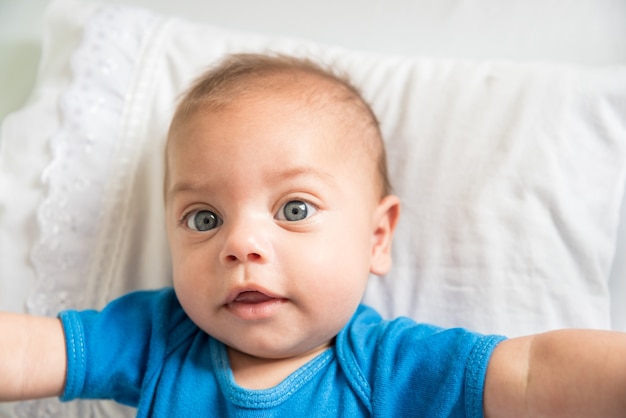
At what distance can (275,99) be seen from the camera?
2.88ft

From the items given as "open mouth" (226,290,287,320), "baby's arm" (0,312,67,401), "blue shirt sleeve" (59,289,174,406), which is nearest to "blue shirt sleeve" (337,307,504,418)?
"open mouth" (226,290,287,320)

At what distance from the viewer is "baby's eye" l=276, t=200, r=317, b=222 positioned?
2.75 feet

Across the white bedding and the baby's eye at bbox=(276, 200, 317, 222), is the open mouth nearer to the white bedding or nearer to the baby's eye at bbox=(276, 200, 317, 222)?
the baby's eye at bbox=(276, 200, 317, 222)

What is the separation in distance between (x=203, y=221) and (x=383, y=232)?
0.28 meters

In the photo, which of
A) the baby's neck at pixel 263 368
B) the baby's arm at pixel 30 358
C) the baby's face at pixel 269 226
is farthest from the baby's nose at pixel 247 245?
the baby's arm at pixel 30 358

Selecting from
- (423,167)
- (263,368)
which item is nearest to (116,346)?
(263,368)

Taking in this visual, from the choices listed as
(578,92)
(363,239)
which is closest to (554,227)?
(578,92)

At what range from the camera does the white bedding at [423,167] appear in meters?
0.99

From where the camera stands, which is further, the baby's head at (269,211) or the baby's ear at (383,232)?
the baby's ear at (383,232)

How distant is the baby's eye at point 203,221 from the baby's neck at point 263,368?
0.19 m

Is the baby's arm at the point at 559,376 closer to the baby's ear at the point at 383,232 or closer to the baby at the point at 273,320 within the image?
the baby at the point at 273,320

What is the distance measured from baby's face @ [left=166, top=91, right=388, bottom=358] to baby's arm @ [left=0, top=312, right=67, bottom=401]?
0.63ft

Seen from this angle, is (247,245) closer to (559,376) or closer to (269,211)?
(269,211)

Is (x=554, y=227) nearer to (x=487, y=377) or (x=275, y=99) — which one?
(x=487, y=377)
